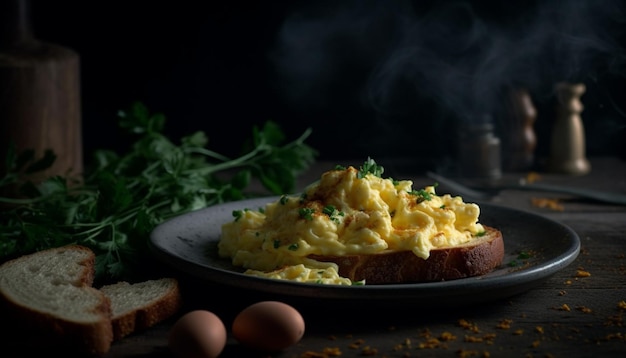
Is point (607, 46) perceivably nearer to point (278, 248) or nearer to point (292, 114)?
point (292, 114)

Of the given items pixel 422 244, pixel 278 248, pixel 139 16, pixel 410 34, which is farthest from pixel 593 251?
pixel 139 16

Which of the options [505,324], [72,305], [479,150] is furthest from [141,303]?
[479,150]

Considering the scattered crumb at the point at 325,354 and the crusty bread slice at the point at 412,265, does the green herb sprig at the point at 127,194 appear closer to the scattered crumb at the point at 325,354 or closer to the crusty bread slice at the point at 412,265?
the crusty bread slice at the point at 412,265

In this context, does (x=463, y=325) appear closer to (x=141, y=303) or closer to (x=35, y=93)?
(x=141, y=303)

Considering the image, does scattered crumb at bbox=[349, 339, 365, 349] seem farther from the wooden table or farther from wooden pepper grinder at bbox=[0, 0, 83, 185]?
wooden pepper grinder at bbox=[0, 0, 83, 185]

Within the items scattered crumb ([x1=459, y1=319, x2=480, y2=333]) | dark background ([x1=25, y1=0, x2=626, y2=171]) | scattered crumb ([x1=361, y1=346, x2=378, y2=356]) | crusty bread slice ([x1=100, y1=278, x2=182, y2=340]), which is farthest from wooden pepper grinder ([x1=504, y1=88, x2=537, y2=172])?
scattered crumb ([x1=361, y1=346, x2=378, y2=356])

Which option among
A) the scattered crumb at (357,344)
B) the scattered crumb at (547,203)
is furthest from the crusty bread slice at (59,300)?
the scattered crumb at (547,203)
